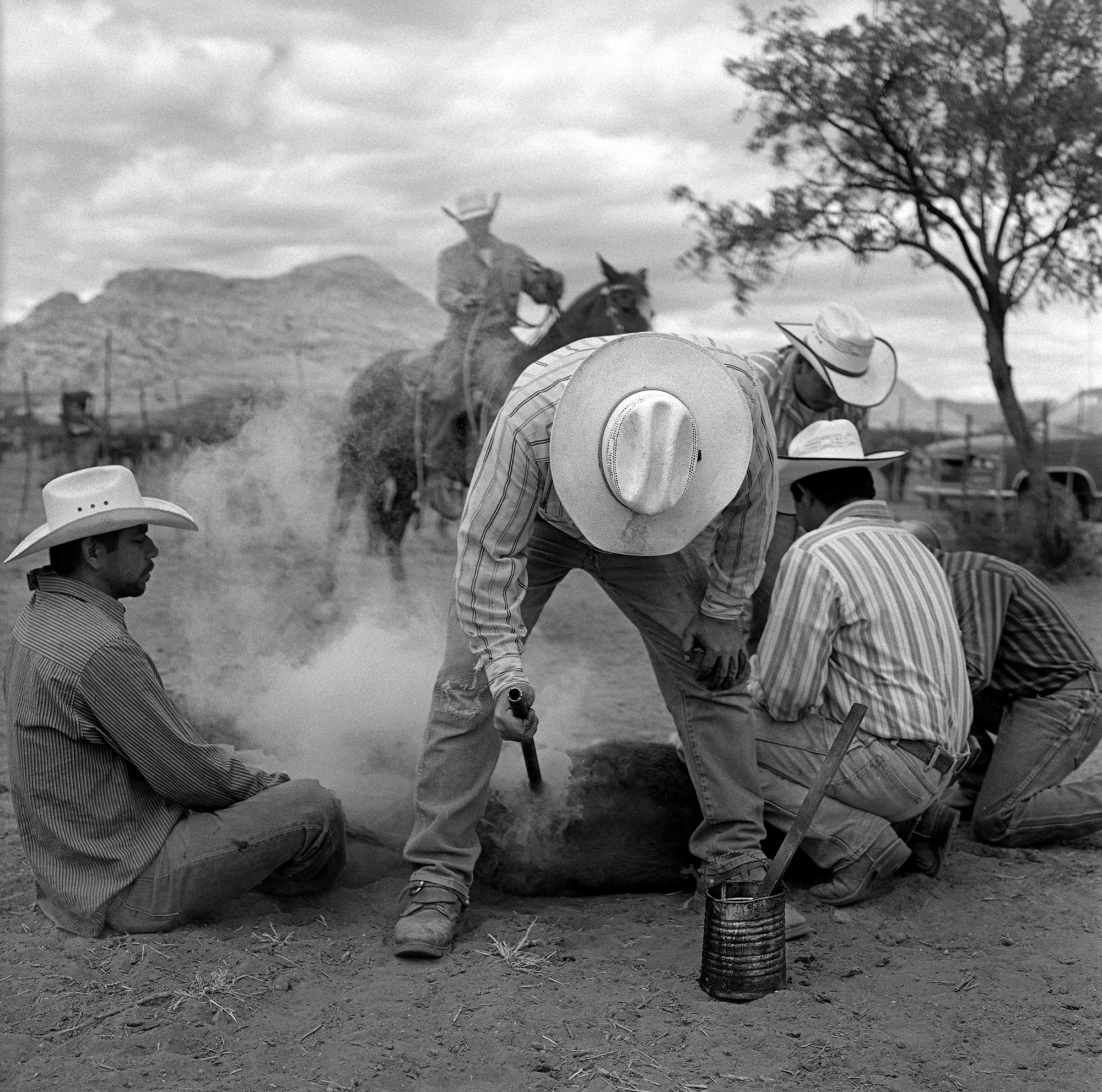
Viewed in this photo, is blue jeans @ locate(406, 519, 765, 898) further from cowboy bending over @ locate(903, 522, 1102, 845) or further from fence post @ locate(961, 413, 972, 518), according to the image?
fence post @ locate(961, 413, 972, 518)

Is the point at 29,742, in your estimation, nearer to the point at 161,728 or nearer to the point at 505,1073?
the point at 161,728

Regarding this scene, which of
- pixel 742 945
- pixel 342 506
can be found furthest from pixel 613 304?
pixel 742 945

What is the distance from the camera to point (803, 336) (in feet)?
15.8

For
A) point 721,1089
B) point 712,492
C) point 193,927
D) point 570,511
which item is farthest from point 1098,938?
point 193,927

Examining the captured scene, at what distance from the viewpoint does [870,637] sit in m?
3.50

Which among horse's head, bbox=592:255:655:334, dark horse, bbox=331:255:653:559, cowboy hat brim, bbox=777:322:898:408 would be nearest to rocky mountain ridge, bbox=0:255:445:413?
dark horse, bbox=331:255:653:559

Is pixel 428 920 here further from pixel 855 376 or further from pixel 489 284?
pixel 489 284

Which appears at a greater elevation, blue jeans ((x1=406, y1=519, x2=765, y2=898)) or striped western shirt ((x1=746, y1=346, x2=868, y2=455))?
striped western shirt ((x1=746, y1=346, x2=868, y2=455))

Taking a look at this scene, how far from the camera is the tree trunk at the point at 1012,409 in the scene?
11203 mm

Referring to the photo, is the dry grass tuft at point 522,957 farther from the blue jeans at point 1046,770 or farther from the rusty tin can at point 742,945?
the blue jeans at point 1046,770

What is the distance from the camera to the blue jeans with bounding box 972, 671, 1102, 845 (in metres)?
4.04

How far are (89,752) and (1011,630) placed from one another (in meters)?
2.88

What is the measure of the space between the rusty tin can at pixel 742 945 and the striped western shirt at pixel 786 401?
226cm

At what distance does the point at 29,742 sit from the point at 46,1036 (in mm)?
696
